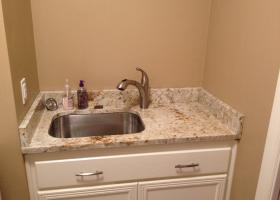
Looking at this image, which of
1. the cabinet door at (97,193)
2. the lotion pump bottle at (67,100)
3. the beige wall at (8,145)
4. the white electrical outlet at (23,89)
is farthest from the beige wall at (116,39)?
the cabinet door at (97,193)

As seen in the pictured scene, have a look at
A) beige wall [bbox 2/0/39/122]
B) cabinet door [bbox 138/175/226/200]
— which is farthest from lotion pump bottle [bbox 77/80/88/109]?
cabinet door [bbox 138/175/226/200]

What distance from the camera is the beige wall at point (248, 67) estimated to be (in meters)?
1.10

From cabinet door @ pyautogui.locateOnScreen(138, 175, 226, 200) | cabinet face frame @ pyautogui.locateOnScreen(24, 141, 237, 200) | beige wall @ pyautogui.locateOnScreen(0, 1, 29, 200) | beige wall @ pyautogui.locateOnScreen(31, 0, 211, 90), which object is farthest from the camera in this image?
beige wall @ pyautogui.locateOnScreen(31, 0, 211, 90)

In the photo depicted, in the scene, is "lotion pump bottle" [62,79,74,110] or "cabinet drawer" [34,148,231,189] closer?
"cabinet drawer" [34,148,231,189]

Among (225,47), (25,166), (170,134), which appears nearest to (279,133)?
(170,134)

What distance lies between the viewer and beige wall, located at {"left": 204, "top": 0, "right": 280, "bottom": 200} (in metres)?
1.10

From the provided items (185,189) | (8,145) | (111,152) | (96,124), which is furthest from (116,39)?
(185,189)

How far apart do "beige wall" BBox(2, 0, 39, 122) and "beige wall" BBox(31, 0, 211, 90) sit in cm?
10

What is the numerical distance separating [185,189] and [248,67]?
0.74 m

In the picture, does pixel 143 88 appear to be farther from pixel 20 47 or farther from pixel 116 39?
pixel 20 47

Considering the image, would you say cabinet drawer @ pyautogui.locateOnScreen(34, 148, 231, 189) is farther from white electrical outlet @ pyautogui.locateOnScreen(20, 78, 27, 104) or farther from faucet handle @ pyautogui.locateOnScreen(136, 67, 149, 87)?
faucet handle @ pyautogui.locateOnScreen(136, 67, 149, 87)

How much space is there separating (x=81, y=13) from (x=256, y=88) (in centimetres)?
109

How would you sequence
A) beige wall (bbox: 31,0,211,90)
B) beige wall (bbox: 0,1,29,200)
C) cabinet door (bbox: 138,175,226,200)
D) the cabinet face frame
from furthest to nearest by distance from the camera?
beige wall (bbox: 31,0,211,90) → cabinet door (bbox: 138,175,226,200) → the cabinet face frame → beige wall (bbox: 0,1,29,200)

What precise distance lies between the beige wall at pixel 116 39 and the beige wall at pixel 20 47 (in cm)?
10
